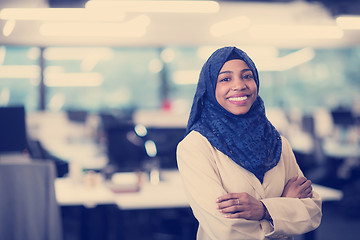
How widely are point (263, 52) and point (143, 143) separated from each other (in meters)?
5.44

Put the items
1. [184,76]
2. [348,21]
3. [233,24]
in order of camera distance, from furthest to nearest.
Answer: [184,76]
[233,24]
[348,21]

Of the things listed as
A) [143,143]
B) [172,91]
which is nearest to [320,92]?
[172,91]

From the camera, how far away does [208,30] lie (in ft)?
24.1

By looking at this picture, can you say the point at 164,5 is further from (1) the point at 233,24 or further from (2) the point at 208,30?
(2) the point at 208,30

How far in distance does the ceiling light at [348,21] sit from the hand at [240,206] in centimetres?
425

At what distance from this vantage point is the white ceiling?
653cm

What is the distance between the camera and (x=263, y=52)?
799 centimetres

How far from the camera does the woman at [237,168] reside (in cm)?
138

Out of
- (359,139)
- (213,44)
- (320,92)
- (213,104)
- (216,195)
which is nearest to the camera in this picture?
(216,195)

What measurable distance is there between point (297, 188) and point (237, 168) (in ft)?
0.84

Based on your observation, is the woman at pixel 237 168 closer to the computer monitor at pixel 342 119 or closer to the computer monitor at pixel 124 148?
the computer monitor at pixel 124 148

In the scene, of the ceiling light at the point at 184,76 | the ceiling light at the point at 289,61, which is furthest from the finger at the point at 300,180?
the ceiling light at the point at 289,61

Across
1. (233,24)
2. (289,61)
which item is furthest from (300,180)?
(289,61)

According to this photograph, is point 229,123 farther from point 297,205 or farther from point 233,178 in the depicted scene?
point 297,205
